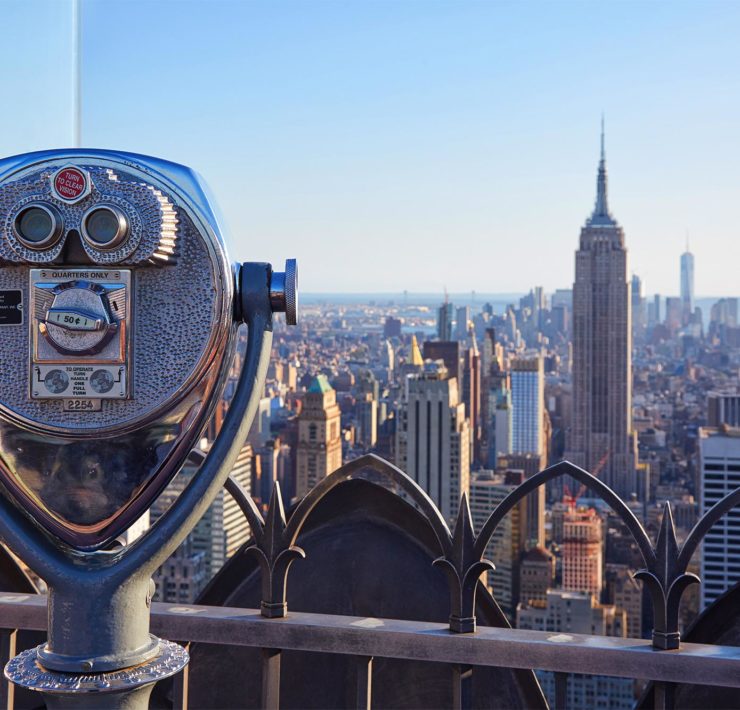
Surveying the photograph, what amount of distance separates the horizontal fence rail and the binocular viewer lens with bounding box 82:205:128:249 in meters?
0.59

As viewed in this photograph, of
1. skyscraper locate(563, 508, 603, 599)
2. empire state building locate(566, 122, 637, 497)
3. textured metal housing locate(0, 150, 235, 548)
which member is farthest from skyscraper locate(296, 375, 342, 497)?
textured metal housing locate(0, 150, 235, 548)

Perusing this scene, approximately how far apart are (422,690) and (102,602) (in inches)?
26.2

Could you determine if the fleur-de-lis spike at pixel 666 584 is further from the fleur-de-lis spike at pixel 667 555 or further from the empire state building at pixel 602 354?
the empire state building at pixel 602 354

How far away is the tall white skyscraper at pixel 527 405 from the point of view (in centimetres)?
3516

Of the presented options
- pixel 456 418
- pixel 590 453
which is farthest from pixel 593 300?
pixel 456 418

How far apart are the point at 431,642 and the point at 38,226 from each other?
0.67 meters

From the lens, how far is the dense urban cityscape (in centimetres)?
1752

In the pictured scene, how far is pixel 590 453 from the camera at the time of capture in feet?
117

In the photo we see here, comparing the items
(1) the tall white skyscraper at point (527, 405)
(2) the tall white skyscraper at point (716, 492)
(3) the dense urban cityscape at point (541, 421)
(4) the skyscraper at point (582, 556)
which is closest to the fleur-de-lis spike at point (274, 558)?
(3) the dense urban cityscape at point (541, 421)

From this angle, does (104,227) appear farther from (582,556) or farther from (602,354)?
(602,354)

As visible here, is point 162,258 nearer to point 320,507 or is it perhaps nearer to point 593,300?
point 320,507

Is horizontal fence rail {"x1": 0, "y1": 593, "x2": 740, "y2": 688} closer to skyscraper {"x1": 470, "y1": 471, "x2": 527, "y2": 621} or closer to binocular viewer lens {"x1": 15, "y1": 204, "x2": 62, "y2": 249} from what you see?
binocular viewer lens {"x1": 15, "y1": 204, "x2": 62, "y2": 249}

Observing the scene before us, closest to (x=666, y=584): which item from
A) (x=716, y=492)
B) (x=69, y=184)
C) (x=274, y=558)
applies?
(x=274, y=558)

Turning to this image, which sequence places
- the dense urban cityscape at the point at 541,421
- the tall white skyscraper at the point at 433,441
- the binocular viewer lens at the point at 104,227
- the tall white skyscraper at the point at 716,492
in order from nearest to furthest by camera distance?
the binocular viewer lens at the point at 104,227 < the tall white skyscraper at the point at 716,492 < the dense urban cityscape at the point at 541,421 < the tall white skyscraper at the point at 433,441
